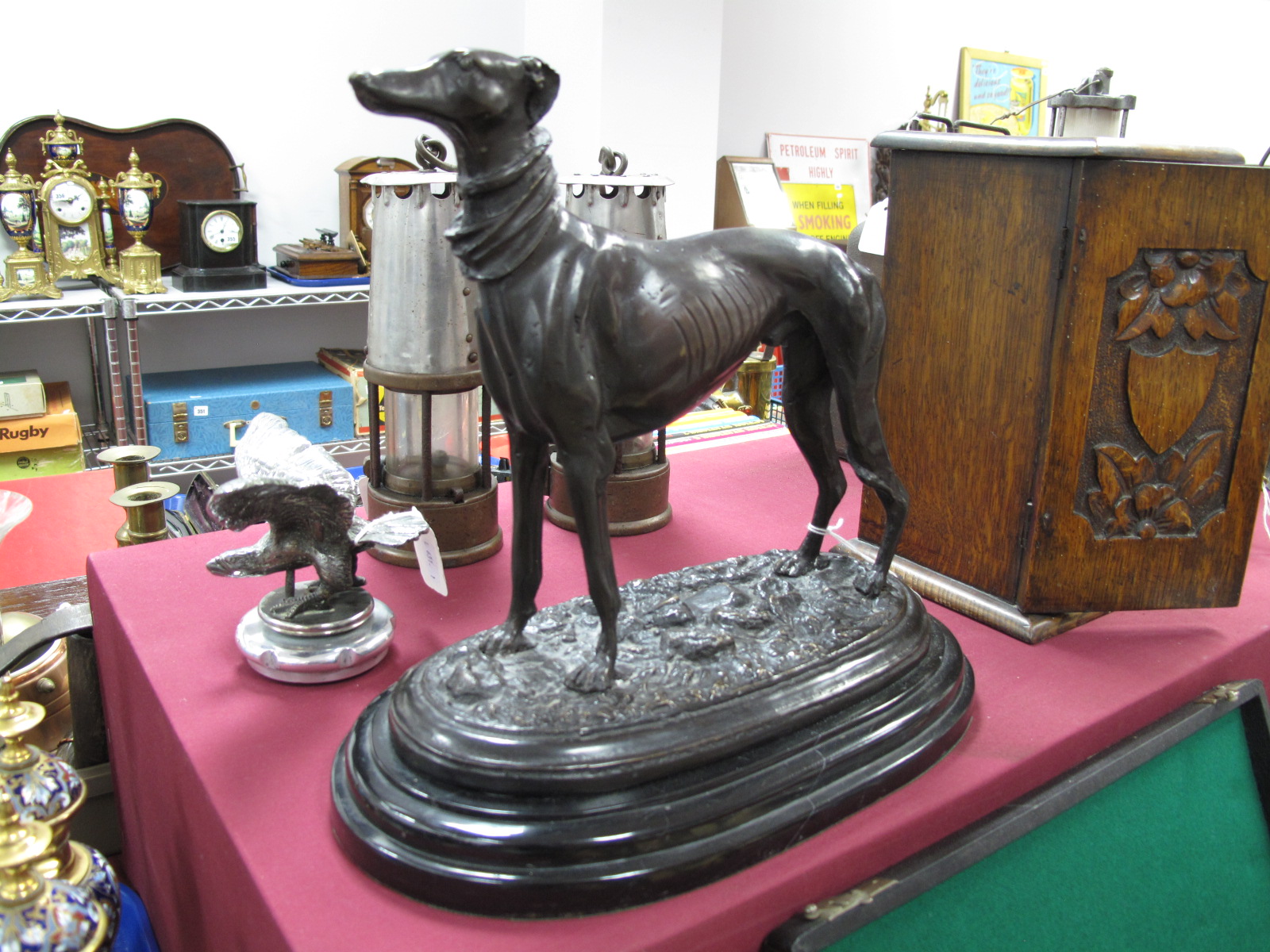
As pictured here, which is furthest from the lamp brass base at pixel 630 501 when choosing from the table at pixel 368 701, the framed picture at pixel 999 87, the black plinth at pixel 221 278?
the framed picture at pixel 999 87

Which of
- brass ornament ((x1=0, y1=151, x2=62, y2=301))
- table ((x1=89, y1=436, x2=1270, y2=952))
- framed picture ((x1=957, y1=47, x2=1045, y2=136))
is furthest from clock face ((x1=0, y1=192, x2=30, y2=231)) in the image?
framed picture ((x1=957, y1=47, x2=1045, y2=136))

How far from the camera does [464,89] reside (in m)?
0.60

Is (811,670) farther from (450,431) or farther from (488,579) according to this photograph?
(450,431)

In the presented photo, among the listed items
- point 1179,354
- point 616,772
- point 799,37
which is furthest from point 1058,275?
point 799,37

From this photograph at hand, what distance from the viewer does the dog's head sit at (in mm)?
588

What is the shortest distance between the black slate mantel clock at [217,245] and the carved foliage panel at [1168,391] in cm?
207

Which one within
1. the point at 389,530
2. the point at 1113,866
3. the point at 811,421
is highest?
the point at 811,421

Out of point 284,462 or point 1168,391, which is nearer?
point 284,462

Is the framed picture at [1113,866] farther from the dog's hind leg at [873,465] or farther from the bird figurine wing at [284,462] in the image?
the bird figurine wing at [284,462]

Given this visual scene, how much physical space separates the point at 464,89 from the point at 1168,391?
2.49 ft

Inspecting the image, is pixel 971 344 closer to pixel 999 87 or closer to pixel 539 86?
pixel 539 86

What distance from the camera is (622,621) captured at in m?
0.84

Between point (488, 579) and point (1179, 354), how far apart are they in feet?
2.52

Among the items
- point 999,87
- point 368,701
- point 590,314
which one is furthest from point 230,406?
point 999,87
